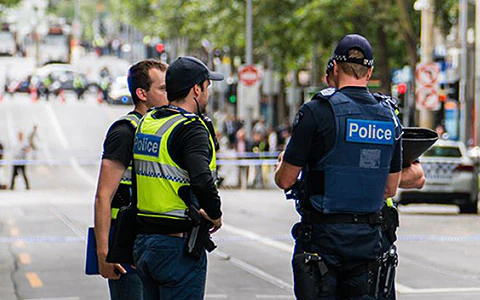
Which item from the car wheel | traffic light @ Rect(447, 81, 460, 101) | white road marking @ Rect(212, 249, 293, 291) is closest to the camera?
white road marking @ Rect(212, 249, 293, 291)

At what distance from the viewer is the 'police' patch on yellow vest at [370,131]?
20.0 feet

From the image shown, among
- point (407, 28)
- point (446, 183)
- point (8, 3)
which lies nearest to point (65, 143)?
point (8, 3)

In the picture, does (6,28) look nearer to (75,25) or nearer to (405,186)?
(75,25)

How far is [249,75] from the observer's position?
41594 millimetres

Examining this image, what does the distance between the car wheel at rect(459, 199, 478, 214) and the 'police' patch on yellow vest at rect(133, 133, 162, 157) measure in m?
19.4

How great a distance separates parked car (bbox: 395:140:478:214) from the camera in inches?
952

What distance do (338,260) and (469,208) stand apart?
19.4 meters

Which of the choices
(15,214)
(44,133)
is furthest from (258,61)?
(15,214)

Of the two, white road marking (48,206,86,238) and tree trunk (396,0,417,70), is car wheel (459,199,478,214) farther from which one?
tree trunk (396,0,417,70)

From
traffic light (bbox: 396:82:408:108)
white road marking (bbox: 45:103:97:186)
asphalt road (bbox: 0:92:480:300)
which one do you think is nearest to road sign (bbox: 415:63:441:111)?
traffic light (bbox: 396:82:408:108)

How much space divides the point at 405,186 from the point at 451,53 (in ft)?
162

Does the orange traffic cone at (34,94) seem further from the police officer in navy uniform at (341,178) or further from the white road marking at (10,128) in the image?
the police officer in navy uniform at (341,178)

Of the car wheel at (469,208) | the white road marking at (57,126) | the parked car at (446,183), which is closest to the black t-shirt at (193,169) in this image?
the parked car at (446,183)

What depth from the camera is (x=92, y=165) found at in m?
49.8
